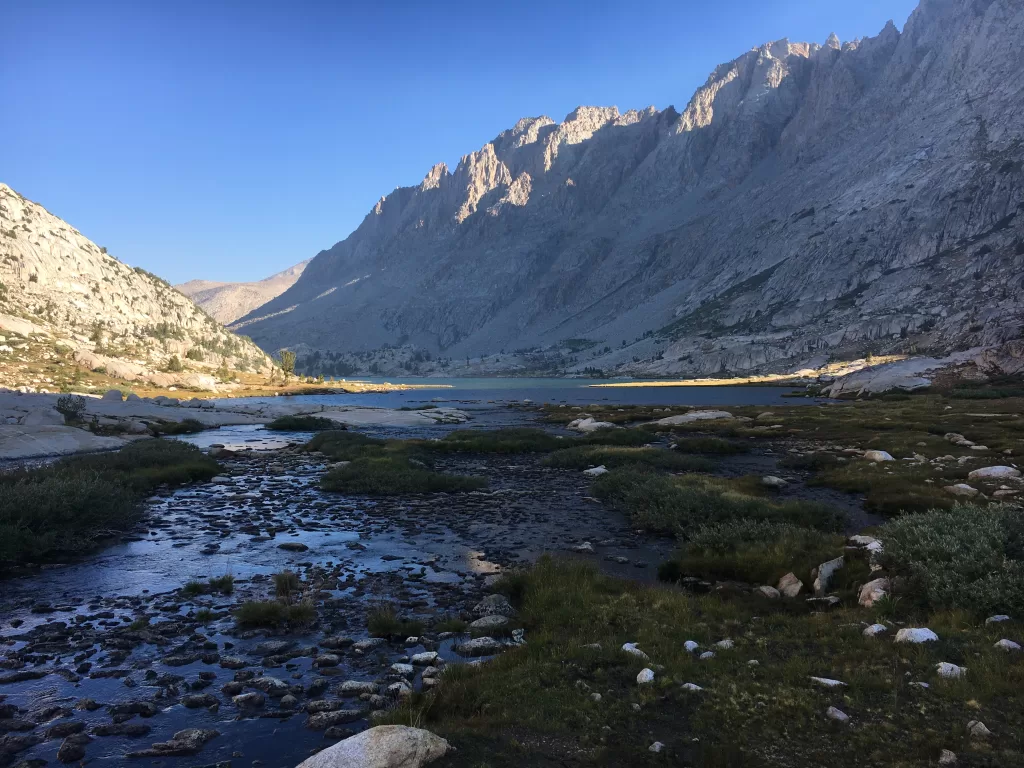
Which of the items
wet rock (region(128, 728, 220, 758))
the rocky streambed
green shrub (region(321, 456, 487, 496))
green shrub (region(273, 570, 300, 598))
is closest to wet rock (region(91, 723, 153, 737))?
the rocky streambed

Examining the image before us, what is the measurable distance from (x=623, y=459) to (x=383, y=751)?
33.2 meters

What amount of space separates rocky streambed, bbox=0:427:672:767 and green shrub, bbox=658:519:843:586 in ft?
4.87

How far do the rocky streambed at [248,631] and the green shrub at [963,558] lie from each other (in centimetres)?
679

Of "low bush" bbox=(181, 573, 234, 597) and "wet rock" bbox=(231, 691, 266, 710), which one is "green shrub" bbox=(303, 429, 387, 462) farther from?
"wet rock" bbox=(231, 691, 266, 710)

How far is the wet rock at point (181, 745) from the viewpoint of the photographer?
7.57m

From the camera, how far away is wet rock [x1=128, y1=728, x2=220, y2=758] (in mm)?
7566

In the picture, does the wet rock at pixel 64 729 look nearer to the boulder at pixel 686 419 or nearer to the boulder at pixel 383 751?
the boulder at pixel 383 751

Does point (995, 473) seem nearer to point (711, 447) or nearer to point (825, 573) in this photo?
point (711, 447)

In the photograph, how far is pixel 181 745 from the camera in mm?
7738

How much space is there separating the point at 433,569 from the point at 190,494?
18831mm

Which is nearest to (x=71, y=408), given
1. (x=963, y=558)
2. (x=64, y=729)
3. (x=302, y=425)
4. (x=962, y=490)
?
(x=302, y=425)

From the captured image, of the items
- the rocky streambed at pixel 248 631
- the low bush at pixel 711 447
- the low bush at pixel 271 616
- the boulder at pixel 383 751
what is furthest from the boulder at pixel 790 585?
the low bush at pixel 711 447

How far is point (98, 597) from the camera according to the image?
555 inches

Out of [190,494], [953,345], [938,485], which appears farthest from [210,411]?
[953,345]
